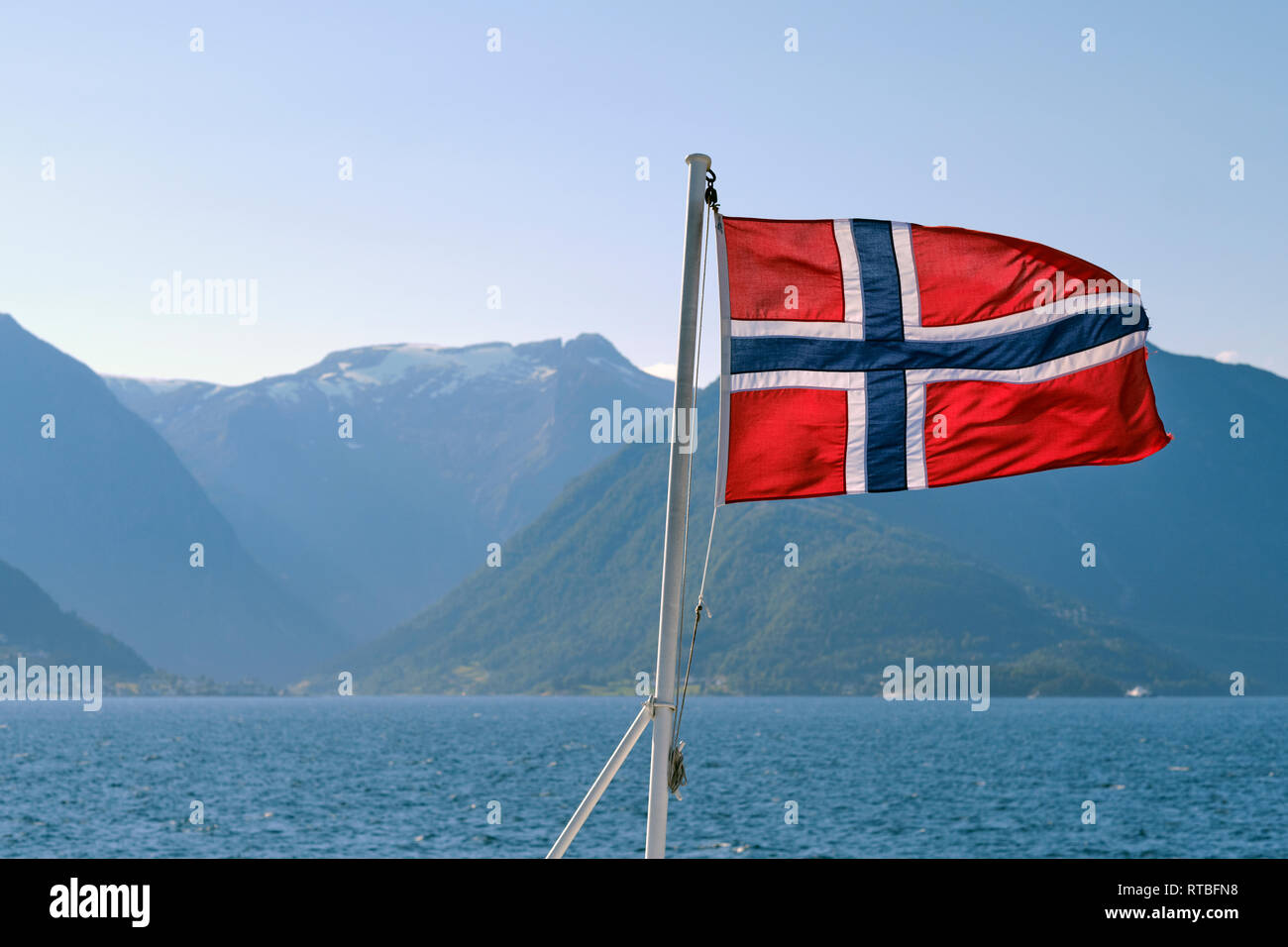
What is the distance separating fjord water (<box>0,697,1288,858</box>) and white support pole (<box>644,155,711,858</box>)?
54.6 metres

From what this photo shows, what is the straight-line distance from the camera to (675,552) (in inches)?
361

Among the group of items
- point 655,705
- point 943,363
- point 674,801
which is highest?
point 943,363

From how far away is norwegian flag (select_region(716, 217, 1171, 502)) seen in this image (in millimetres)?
10695

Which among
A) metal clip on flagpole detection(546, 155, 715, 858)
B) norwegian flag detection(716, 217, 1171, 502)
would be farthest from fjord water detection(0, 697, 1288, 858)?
metal clip on flagpole detection(546, 155, 715, 858)

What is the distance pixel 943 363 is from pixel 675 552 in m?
3.25

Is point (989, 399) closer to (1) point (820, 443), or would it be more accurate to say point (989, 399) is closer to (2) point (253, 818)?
(1) point (820, 443)

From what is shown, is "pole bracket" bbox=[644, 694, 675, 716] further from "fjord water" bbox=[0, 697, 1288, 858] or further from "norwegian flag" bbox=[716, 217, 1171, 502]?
"fjord water" bbox=[0, 697, 1288, 858]

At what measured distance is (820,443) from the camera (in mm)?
10750

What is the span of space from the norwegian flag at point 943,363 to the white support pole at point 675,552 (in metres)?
1.43
